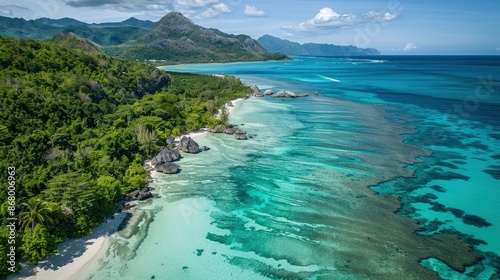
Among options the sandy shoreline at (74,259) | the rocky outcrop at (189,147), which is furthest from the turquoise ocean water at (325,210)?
the rocky outcrop at (189,147)

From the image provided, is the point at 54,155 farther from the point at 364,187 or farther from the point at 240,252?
the point at 364,187

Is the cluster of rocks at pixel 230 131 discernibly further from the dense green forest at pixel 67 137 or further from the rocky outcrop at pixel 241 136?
the dense green forest at pixel 67 137

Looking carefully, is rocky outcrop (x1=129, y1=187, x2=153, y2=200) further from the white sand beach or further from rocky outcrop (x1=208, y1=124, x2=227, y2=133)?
rocky outcrop (x1=208, y1=124, x2=227, y2=133)

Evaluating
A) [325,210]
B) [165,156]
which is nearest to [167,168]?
[165,156]

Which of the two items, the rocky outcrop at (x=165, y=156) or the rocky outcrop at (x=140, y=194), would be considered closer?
the rocky outcrop at (x=140, y=194)

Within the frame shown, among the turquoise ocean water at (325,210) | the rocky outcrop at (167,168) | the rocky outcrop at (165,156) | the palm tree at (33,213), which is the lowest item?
the turquoise ocean water at (325,210)

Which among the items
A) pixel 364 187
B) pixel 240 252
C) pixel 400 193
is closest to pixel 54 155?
pixel 240 252
